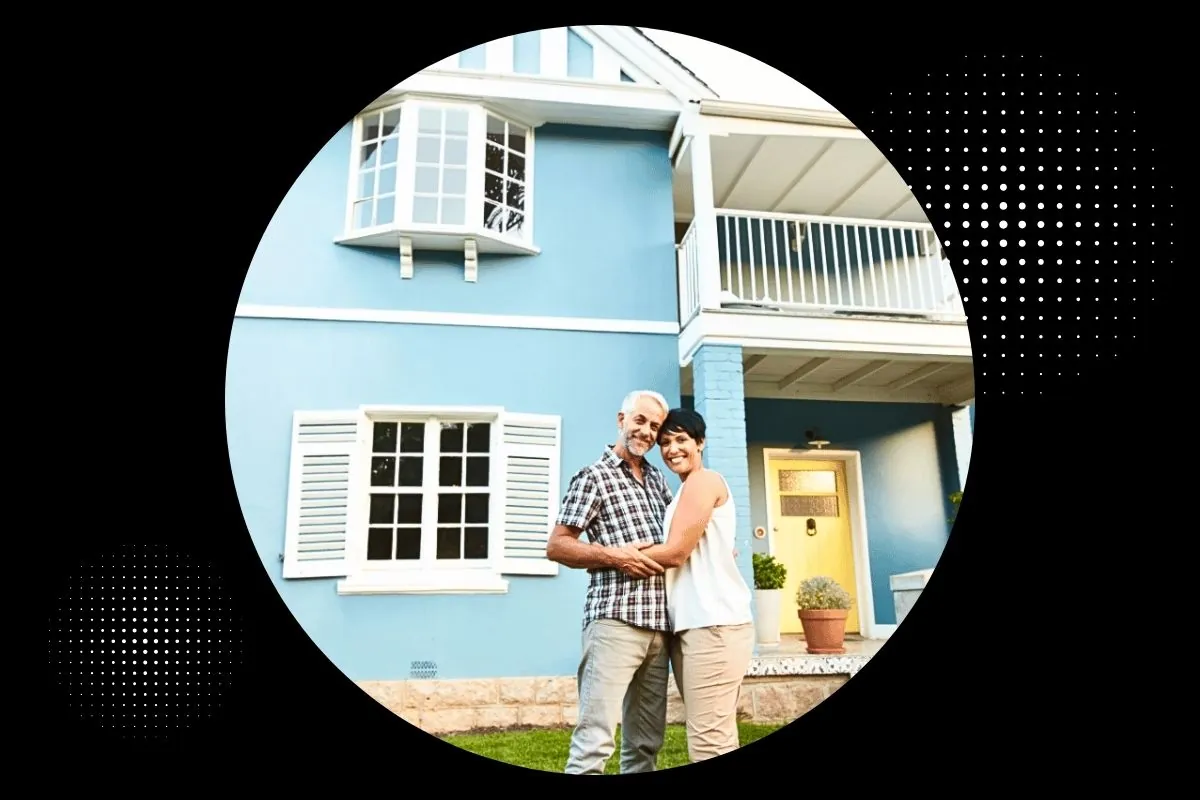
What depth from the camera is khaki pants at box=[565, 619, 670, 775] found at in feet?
6.13

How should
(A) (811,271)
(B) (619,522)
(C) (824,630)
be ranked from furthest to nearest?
(A) (811,271)
(C) (824,630)
(B) (619,522)

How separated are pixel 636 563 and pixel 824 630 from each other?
1.51 m

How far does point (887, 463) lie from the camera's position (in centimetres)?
354

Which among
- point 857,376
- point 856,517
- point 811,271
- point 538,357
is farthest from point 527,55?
point 856,517

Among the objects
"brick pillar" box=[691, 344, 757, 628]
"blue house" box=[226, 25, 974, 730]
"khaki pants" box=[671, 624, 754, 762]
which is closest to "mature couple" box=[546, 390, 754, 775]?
"khaki pants" box=[671, 624, 754, 762]

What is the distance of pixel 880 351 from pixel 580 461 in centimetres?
176

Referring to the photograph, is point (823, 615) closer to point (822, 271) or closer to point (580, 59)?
point (822, 271)

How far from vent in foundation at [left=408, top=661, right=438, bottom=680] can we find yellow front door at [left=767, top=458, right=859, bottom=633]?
4.92 ft

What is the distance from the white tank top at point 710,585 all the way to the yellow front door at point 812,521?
4.63 feet

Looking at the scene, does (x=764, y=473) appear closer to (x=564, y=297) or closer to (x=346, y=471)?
(x=564, y=297)

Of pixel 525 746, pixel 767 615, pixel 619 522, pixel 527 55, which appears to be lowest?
pixel 525 746

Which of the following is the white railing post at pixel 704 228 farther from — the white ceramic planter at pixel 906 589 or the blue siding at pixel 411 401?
the white ceramic planter at pixel 906 589

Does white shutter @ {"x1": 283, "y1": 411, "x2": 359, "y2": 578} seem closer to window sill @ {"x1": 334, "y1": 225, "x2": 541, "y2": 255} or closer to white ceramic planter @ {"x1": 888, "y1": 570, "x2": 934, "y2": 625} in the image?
window sill @ {"x1": 334, "y1": 225, "x2": 541, "y2": 255}

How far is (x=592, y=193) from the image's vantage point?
3178 mm
